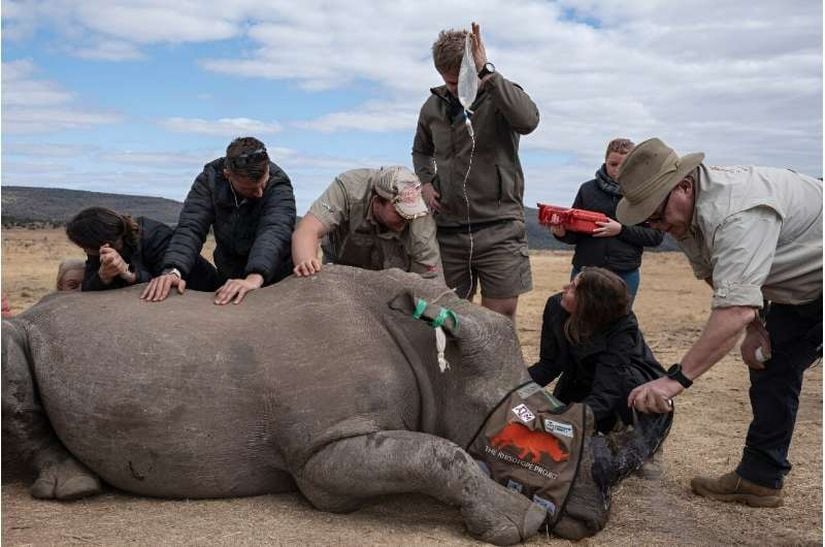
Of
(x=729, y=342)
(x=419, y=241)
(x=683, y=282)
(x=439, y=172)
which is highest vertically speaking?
(x=439, y=172)

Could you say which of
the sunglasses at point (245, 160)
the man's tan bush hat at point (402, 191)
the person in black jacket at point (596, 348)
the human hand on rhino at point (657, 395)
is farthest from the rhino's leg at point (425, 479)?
the sunglasses at point (245, 160)

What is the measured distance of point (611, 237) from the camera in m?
6.65

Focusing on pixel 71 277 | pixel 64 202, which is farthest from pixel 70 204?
pixel 71 277

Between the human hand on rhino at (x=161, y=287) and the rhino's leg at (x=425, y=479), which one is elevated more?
the human hand on rhino at (x=161, y=287)

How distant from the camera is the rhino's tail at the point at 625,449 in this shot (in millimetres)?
4445

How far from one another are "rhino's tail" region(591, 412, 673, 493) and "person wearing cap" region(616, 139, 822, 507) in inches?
8.6

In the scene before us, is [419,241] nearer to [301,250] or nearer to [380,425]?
[301,250]

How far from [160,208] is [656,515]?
158ft

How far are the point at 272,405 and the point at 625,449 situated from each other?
5.91 feet

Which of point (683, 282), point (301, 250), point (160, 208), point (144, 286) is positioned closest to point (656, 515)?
point (301, 250)

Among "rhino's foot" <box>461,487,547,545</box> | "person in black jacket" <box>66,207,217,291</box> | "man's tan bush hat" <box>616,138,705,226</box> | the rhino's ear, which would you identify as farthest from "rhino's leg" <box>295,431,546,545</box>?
"person in black jacket" <box>66,207,217,291</box>

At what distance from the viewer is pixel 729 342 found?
163 inches

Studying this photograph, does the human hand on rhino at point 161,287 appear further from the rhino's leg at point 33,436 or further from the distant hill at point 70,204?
the distant hill at point 70,204

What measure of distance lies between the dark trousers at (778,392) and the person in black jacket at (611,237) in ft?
5.17
